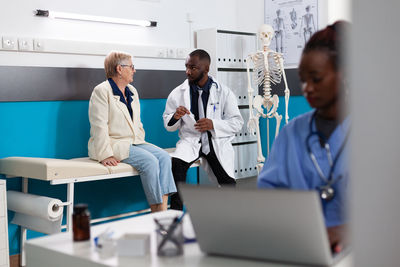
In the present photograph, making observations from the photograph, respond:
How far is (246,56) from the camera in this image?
177 inches

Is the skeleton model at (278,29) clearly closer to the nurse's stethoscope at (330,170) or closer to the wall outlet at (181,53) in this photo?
the wall outlet at (181,53)

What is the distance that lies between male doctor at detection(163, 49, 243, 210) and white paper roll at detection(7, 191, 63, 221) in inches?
41.4

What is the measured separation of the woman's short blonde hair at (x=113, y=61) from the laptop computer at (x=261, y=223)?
2.53 meters

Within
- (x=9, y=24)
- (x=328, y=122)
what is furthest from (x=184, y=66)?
(x=328, y=122)

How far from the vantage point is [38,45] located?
3350mm

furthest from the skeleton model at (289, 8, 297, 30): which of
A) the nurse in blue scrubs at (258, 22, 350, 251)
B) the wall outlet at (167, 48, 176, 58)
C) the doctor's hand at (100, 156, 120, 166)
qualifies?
the nurse in blue scrubs at (258, 22, 350, 251)

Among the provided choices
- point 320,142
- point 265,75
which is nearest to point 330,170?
point 320,142

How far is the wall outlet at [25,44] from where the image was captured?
3.25 m

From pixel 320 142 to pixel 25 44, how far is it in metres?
2.56

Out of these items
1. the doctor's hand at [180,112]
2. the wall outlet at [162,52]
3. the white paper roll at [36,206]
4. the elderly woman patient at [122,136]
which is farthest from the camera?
the wall outlet at [162,52]

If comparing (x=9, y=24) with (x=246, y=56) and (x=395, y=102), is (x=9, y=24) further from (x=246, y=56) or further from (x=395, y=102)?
(x=395, y=102)

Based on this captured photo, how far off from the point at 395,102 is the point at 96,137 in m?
3.09

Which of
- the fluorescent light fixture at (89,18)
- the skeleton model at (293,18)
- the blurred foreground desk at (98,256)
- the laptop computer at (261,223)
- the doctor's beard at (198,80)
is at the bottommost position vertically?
the blurred foreground desk at (98,256)

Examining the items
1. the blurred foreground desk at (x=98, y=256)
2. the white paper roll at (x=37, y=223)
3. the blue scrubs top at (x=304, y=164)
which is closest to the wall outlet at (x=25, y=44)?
the white paper roll at (x=37, y=223)
